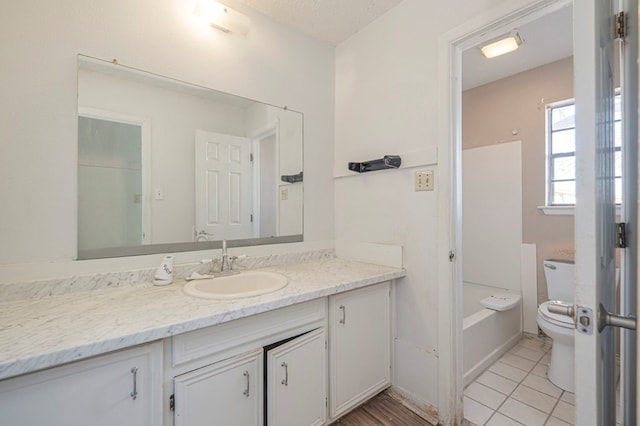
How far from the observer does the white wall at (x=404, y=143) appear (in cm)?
157

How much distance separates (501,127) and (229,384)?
10.2 ft

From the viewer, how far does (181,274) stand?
1.49 metres

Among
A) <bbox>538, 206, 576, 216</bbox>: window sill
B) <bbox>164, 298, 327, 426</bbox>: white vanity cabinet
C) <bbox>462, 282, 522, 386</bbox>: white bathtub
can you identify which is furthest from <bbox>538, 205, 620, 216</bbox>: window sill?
<bbox>164, 298, 327, 426</bbox>: white vanity cabinet

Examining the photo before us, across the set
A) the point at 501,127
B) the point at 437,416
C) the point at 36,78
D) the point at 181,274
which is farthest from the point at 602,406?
the point at 501,127

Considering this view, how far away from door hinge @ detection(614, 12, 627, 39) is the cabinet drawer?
141 centimetres

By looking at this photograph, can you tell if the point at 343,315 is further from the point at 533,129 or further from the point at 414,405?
the point at 533,129

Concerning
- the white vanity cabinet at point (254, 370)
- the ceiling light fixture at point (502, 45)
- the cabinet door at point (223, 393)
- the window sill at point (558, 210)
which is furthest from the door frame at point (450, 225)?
the window sill at point (558, 210)

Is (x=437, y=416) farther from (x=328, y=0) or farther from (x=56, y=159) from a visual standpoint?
(x=328, y=0)

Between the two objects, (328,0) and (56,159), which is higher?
(328,0)

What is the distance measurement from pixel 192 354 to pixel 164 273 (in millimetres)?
533

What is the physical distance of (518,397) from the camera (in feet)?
5.62

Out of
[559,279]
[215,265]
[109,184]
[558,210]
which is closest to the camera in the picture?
[109,184]

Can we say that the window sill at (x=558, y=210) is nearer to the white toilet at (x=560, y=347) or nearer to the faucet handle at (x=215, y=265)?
the white toilet at (x=560, y=347)

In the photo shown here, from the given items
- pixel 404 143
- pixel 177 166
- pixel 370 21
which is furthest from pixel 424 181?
pixel 177 166
